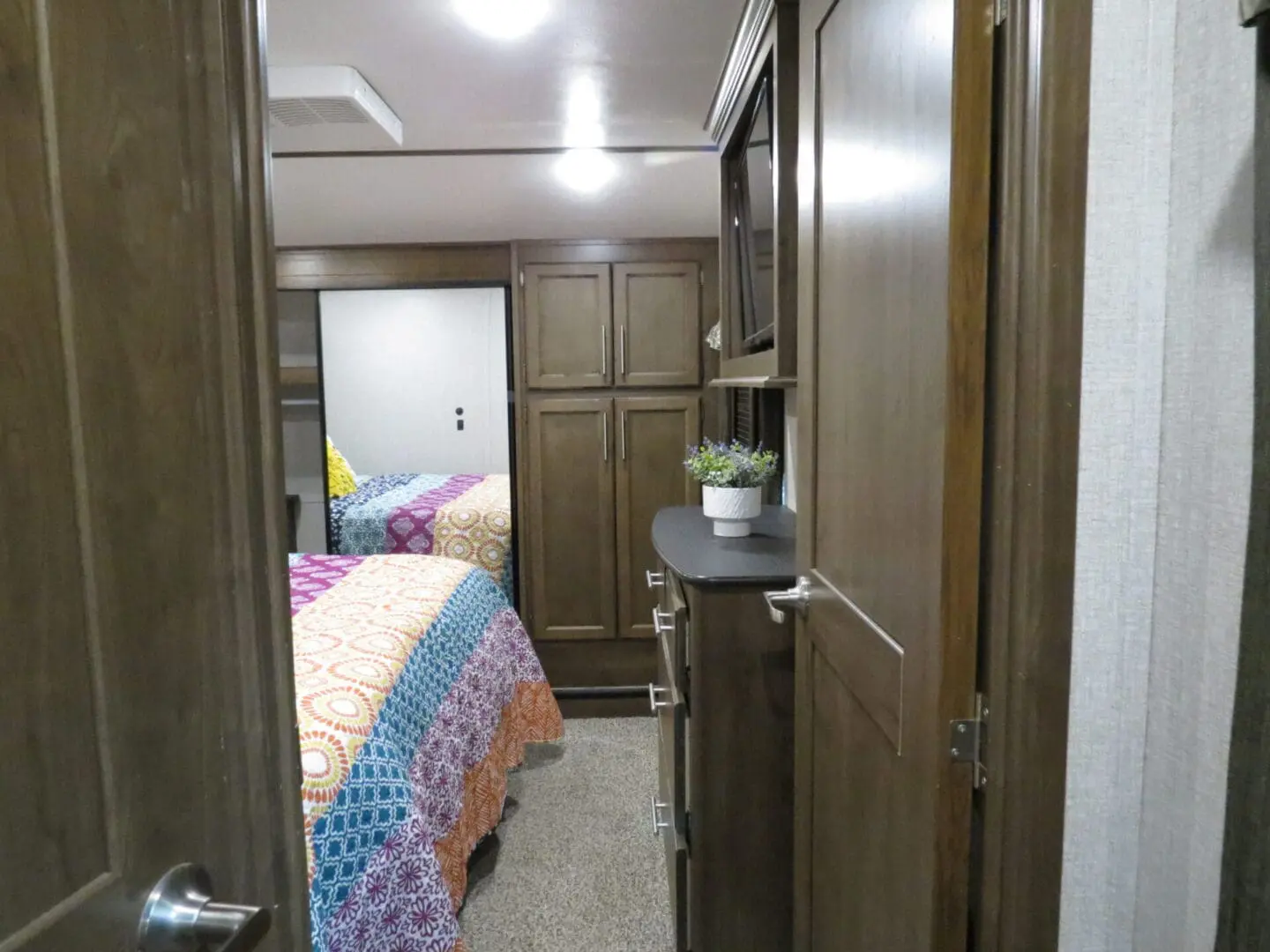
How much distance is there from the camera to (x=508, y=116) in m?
2.33

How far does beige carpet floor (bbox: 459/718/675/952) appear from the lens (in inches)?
83.0

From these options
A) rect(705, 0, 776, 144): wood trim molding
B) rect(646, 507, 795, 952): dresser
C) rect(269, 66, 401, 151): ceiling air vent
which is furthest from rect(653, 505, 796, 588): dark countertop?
rect(269, 66, 401, 151): ceiling air vent

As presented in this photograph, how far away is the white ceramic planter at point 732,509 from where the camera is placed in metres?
1.97

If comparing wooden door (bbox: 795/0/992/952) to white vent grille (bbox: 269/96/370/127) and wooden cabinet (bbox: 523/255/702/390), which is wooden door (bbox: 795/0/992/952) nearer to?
white vent grille (bbox: 269/96/370/127)

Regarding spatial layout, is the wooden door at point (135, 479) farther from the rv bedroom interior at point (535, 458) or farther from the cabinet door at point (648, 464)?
the cabinet door at point (648, 464)

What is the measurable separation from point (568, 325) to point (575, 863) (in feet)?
7.10

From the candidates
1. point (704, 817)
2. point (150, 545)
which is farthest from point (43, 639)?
point (704, 817)

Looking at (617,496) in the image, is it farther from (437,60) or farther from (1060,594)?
(1060,594)

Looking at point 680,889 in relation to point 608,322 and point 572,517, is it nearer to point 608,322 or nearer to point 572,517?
point 572,517

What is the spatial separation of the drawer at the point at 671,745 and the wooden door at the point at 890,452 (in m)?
0.41

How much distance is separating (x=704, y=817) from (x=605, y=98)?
1883mm

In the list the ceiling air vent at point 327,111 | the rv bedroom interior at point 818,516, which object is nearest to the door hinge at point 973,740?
the rv bedroom interior at point 818,516

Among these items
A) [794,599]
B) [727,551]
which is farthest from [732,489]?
[794,599]

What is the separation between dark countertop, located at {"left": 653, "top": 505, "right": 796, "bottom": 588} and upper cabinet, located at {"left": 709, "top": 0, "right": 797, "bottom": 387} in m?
0.39
